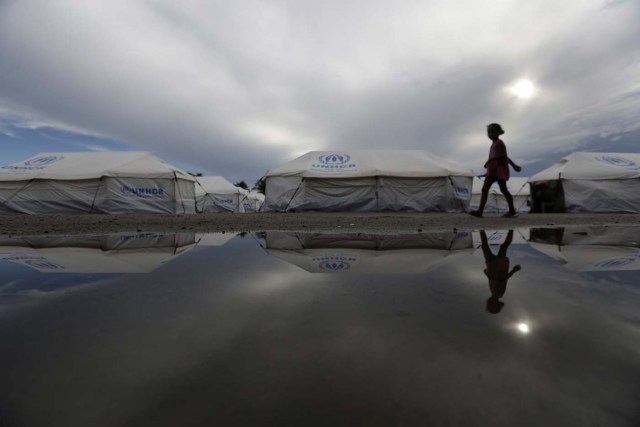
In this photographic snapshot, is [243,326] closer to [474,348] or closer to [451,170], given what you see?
[474,348]

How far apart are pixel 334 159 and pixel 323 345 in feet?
44.3

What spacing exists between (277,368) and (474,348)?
0.60 metres

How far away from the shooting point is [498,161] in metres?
6.82

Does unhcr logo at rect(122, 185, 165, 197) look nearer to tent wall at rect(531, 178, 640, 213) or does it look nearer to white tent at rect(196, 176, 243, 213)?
white tent at rect(196, 176, 243, 213)

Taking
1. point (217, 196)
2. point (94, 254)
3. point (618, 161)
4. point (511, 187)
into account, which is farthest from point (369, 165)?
point (511, 187)

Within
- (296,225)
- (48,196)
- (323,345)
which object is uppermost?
(48,196)

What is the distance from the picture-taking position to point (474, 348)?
1.01m

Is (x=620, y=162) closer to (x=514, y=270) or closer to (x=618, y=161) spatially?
(x=618, y=161)

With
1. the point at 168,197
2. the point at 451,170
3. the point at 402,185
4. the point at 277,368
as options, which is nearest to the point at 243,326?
the point at 277,368

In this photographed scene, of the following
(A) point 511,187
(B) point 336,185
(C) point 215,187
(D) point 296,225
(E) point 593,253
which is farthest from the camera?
(A) point 511,187

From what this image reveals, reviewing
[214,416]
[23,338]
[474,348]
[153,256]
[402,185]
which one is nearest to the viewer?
[214,416]

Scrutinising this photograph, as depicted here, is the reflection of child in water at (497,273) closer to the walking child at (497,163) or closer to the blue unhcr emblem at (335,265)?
the blue unhcr emblem at (335,265)

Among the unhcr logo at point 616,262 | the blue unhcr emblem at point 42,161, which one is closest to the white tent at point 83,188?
the blue unhcr emblem at point 42,161

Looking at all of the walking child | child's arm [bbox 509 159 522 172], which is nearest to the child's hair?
the walking child
